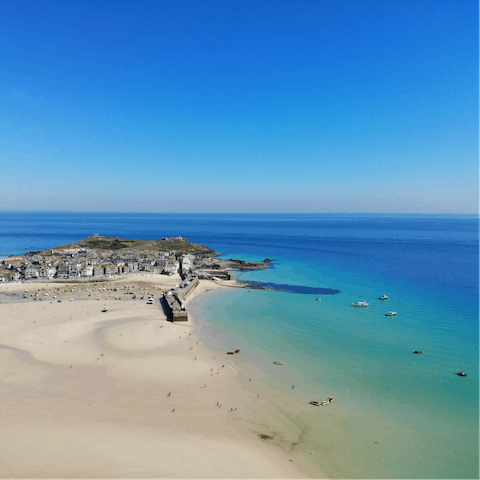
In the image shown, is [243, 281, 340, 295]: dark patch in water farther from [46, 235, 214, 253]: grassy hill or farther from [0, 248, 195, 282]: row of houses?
[46, 235, 214, 253]: grassy hill

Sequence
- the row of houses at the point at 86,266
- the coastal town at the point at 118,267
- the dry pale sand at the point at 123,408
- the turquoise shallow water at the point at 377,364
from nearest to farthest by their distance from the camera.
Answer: the dry pale sand at the point at 123,408 < the turquoise shallow water at the point at 377,364 < the coastal town at the point at 118,267 < the row of houses at the point at 86,266

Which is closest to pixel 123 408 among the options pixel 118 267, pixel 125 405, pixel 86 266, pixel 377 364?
pixel 125 405

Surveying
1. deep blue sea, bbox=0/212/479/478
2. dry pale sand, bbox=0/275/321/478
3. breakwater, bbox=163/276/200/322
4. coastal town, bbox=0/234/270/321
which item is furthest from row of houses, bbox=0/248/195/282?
dry pale sand, bbox=0/275/321/478

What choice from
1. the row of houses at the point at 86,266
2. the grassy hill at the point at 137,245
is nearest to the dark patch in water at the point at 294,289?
the row of houses at the point at 86,266

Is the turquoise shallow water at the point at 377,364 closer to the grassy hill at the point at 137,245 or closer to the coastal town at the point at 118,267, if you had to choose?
the coastal town at the point at 118,267

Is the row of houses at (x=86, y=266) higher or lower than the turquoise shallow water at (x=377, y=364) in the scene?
higher

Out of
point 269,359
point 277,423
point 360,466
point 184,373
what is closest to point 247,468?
point 277,423
